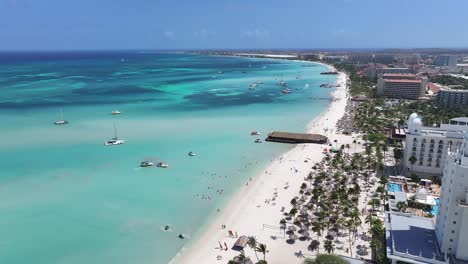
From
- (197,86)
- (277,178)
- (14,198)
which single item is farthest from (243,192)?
(197,86)

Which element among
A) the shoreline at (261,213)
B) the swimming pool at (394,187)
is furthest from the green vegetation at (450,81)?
the swimming pool at (394,187)

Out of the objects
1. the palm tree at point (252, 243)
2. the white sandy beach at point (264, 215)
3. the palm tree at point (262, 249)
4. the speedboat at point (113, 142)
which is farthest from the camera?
the speedboat at point (113, 142)

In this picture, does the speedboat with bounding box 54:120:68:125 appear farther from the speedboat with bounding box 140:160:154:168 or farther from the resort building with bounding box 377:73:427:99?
the resort building with bounding box 377:73:427:99

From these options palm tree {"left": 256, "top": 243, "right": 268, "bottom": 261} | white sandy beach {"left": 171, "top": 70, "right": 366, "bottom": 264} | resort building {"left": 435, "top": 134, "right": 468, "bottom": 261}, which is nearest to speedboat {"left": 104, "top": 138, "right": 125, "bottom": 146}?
white sandy beach {"left": 171, "top": 70, "right": 366, "bottom": 264}

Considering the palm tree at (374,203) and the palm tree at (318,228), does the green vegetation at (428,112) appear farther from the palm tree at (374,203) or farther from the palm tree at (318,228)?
the palm tree at (318,228)

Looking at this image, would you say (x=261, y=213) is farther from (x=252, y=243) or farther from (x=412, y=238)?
(x=412, y=238)

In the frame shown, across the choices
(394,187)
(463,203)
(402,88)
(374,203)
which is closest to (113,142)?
(374,203)
